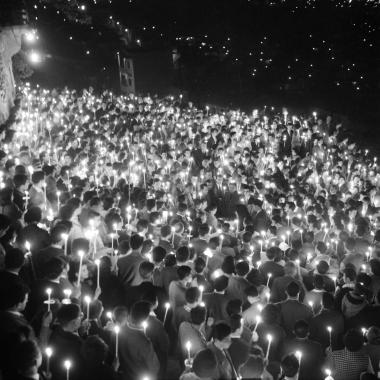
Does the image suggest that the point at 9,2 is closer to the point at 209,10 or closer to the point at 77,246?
the point at 77,246

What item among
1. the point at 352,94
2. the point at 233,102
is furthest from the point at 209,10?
the point at 352,94

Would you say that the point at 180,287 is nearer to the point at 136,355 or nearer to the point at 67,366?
the point at 136,355

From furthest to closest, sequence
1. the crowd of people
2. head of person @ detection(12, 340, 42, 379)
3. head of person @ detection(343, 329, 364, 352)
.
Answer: head of person @ detection(343, 329, 364, 352), the crowd of people, head of person @ detection(12, 340, 42, 379)

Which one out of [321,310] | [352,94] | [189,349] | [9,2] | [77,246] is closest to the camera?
[189,349]

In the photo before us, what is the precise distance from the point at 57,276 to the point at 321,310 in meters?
3.06

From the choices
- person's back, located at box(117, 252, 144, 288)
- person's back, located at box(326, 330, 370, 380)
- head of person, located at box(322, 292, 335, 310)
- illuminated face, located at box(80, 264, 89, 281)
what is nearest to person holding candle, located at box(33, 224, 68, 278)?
illuminated face, located at box(80, 264, 89, 281)

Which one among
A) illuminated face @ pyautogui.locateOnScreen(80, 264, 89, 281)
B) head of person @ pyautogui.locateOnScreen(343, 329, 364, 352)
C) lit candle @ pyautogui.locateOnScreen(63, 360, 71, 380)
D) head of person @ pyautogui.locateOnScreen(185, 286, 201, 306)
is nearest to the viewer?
lit candle @ pyautogui.locateOnScreen(63, 360, 71, 380)

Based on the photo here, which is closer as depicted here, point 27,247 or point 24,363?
point 24,363

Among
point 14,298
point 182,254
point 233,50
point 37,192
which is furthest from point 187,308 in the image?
point 233,50

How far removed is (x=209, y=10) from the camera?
33.9 m

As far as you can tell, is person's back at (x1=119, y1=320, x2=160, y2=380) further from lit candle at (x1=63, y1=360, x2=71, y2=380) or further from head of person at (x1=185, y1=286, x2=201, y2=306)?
head of person at (x1=185, y1=286, x2=201, y2=306)

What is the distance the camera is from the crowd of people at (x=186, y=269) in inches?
160

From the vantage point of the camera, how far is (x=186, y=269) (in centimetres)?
530

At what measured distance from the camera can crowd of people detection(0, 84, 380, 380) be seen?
4.07m
